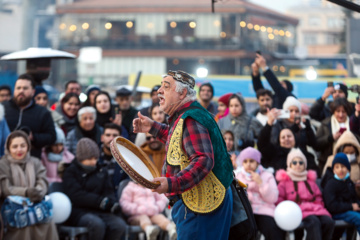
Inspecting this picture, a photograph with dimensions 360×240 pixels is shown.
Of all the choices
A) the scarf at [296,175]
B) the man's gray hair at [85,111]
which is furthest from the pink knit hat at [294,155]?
the man's gray hair at [85,111]

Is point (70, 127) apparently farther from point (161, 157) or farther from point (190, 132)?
point (190, 132)

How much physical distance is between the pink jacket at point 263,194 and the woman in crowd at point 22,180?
2446 millimetres

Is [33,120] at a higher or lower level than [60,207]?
higher

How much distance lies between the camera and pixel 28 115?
891 cm

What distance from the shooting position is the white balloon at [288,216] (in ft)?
28.5

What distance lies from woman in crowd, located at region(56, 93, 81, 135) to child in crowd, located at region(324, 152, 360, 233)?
11.8 ft

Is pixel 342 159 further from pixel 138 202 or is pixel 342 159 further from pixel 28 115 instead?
pixel 28 115

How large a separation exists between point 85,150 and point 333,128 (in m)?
3.72

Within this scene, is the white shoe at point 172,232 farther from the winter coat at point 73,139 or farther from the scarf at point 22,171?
the scarf at point 22,171

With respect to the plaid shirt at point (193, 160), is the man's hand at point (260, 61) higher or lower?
higher

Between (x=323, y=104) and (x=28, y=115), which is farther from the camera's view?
(x=323, y=104)

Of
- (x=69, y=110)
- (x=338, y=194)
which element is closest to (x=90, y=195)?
(x=69, y=110)

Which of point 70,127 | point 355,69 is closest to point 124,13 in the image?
point 355,69

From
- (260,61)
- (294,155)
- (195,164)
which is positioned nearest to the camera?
(195,164)
